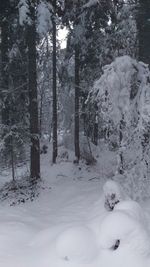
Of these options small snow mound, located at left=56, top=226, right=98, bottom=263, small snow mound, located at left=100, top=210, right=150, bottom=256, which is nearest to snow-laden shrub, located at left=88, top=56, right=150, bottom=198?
small snow mound, located at left=100, top=210, right=150, bottom=256

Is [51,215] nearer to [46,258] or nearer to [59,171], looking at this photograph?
[46,258]

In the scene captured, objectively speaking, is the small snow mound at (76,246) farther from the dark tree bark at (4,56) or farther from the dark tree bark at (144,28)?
the dark tree bark at (4,56)

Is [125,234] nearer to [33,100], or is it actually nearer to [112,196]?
[112,196]

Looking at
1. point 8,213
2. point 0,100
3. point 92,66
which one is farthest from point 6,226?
point 92,66

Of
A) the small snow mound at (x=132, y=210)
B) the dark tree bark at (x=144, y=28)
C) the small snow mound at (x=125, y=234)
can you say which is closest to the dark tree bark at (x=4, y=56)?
the dark tree bark at (x=144, y=28)

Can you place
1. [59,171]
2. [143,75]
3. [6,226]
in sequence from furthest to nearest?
[59,171] < [143,75] < [6,226]

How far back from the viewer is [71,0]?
16.4m

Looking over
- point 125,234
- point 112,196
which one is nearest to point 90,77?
point 112,196

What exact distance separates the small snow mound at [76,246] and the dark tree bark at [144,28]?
676 cm

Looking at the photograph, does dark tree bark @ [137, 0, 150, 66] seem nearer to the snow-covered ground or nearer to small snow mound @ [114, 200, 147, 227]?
the snow-covered ground

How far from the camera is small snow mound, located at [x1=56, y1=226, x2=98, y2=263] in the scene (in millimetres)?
8914

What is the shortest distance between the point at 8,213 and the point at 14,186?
320 cm

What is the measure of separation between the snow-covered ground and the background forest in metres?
1.94

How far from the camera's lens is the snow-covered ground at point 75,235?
8.84 metres
